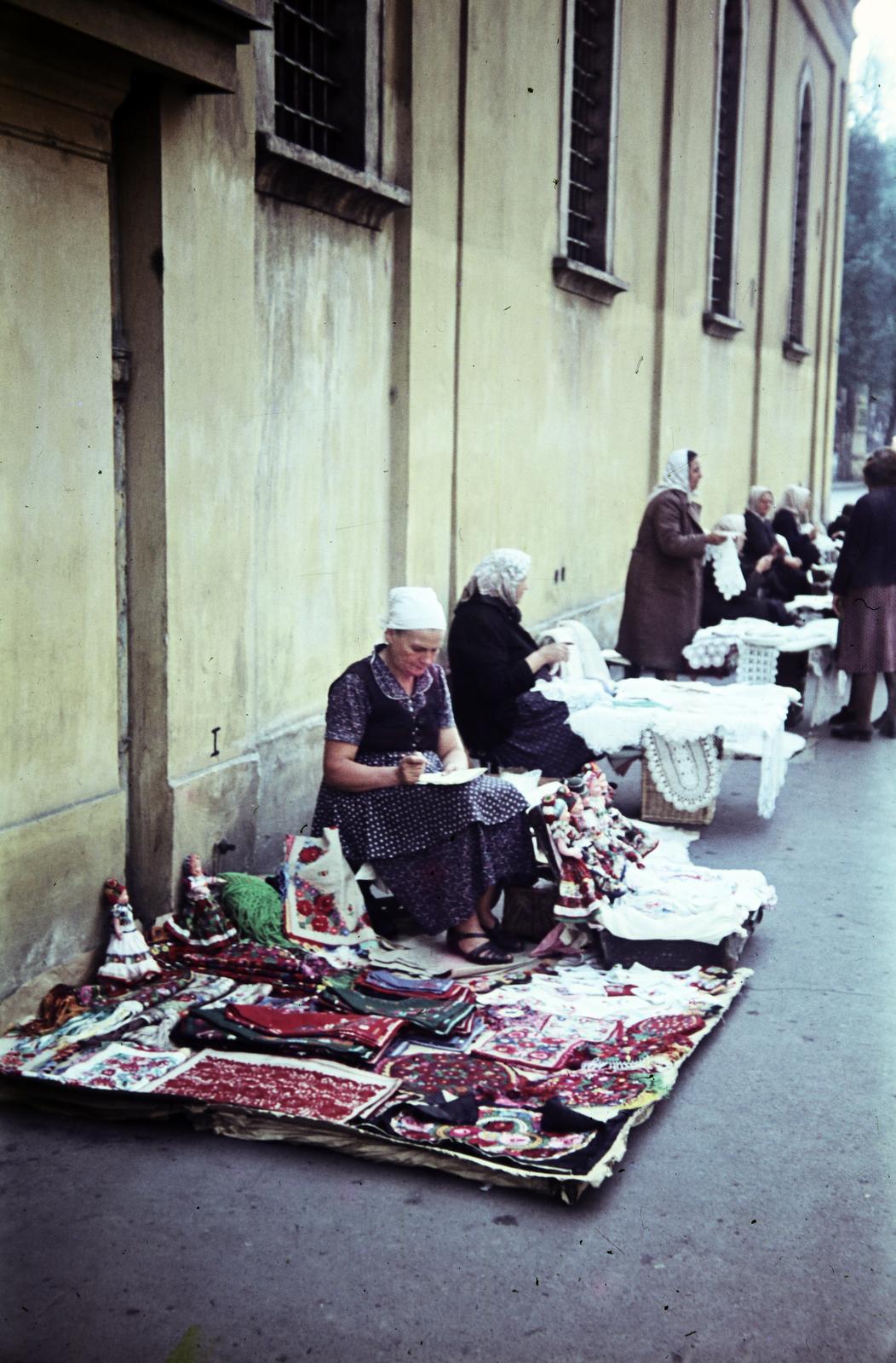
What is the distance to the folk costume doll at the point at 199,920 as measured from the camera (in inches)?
225

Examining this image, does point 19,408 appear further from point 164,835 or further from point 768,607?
point 768,607

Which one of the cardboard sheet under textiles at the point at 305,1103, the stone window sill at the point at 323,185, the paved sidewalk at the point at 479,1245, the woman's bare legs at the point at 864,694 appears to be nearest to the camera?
the paved sidewalk at the point at 479,1245

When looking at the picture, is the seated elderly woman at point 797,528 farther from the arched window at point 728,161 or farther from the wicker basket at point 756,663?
the wicker basket at point 756,663

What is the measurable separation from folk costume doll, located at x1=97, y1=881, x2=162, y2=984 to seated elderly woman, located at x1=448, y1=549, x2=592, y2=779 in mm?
2648

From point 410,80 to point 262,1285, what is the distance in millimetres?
6393

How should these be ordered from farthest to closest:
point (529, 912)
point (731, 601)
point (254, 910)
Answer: point (731, 601)
point (529, 912)
point (254, 910)

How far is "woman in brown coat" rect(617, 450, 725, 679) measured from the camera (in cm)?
1066

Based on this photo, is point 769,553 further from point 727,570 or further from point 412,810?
point 412,810

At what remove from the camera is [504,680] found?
767 cm

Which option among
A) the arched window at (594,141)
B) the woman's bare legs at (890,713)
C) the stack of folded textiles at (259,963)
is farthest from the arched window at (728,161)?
the stack of folded textiles at (259,963)

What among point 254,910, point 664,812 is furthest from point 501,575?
point 254,910

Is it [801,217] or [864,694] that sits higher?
[801,217]

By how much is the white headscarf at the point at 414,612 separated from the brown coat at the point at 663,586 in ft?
15.9

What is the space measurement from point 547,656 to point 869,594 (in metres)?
3.52
